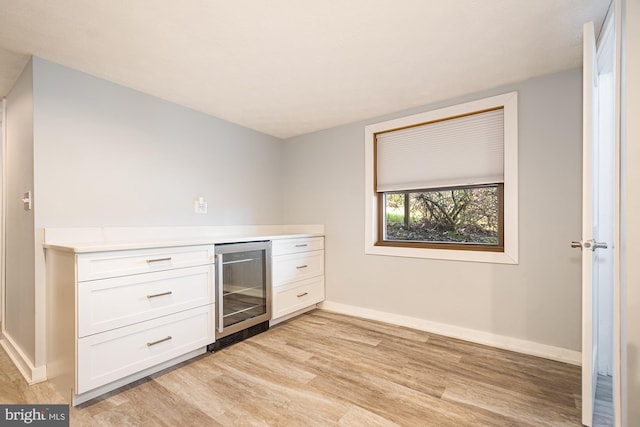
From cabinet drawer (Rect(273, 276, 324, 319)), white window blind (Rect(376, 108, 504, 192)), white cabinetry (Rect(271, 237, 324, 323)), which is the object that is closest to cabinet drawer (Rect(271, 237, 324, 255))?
white cabinetry (Rect(271, 237, 324, 323))

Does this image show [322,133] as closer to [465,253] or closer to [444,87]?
[444,87]

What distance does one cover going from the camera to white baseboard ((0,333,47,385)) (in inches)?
76.3

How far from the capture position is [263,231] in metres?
3.61

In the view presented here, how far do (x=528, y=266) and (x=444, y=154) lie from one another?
115cm

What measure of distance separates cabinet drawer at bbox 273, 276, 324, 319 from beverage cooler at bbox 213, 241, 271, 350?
0.44 ft

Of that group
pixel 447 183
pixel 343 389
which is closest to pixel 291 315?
pixel 343 389

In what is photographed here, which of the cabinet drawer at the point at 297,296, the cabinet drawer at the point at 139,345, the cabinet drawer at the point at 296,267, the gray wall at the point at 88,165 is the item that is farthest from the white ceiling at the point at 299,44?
the cabinet drawer at the point at 297,296

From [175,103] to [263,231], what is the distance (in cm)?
165

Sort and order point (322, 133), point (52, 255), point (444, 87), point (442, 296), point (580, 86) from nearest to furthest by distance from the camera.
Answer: point (52, 255) < point (580, 86) < point (444, 87) < point (442, 296) < point (322, 133)

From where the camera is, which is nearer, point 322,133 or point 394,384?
point 394,384

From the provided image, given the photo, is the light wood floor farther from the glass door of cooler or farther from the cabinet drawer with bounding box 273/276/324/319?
the cabinet drawer with bounding box 273/276/324/319

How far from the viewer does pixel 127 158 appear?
238 centimetres

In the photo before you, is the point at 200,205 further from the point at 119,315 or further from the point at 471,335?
the point at 471,335

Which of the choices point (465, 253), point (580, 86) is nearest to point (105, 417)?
point (465, 253)
